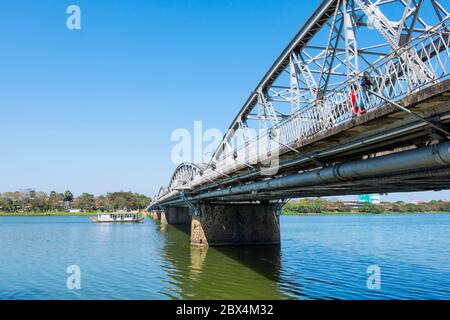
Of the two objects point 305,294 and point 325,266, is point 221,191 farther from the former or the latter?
point 305,294

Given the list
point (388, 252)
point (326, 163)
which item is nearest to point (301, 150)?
point (326, 163)

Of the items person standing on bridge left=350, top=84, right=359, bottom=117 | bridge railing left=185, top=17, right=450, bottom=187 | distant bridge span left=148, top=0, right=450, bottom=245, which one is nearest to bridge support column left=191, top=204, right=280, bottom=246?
distant bridge span left=148, top=0, right=450, bottom=245

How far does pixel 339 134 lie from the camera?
12.3 meters

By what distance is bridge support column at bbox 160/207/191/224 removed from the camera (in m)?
94.7

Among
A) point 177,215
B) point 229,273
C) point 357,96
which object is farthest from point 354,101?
point 177,215

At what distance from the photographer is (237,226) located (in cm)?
4122

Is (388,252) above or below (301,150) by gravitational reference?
below

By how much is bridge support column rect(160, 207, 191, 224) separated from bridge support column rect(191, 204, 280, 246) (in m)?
53.5

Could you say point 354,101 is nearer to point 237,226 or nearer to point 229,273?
point 229,273

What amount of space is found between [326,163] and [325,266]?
549 inches

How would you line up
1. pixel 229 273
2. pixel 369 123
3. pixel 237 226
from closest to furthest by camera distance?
A: pixel 369 123 < pixel 229 273 < pixel 237 226

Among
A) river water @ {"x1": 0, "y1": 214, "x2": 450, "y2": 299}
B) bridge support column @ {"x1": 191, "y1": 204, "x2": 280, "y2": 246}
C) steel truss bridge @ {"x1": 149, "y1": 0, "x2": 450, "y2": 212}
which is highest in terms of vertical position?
steel truss bridge @ {"x1": 149, "y1": 0, "x2": 450, "y2": 212}

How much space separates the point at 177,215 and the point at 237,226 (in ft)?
189

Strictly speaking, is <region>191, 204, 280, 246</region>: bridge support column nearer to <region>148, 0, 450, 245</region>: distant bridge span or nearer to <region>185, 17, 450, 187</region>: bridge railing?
<region>148, 0, 450, 245</region>: distant bridge span
